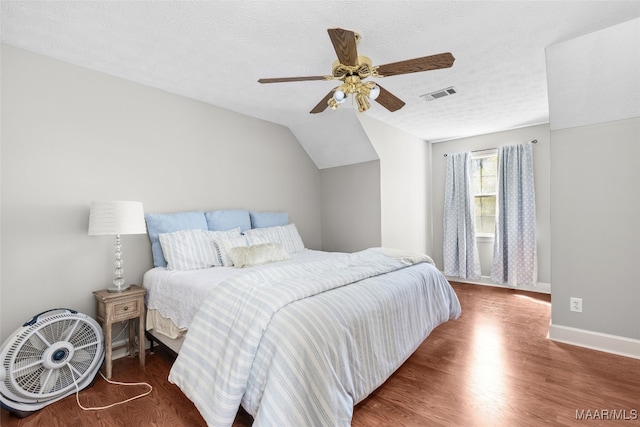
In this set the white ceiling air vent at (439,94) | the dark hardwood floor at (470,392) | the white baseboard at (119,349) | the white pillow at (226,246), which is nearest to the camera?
the dark hardwood floor at (470,392)

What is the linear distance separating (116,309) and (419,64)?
2.68m

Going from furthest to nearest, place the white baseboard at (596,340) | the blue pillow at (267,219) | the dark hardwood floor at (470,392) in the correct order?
1. the blue pillow at (267,219)
2. the white baseboard at (596,340)
3. the dark hardwood floor at (470,392)

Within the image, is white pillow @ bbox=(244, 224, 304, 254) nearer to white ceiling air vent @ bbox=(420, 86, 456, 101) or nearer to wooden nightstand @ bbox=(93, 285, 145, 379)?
wooden nightstand @ bbox=(93, 285, 145, 379)

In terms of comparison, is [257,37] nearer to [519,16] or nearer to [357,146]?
[519,16]

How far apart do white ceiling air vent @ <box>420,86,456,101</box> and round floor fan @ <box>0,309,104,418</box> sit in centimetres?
353

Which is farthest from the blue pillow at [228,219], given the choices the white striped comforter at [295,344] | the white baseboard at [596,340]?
the white baseboard at [596,340]

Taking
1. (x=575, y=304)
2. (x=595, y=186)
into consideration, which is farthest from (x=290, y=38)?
(x=575, y=304)

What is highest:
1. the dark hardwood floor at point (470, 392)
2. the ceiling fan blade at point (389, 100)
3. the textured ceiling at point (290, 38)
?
the textured ceiling at point (290, 38)

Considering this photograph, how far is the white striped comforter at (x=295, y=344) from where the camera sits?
137 cm

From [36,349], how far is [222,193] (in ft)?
6.50

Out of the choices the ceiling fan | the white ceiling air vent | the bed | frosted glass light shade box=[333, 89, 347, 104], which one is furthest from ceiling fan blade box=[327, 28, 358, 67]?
the white ceiling air vent

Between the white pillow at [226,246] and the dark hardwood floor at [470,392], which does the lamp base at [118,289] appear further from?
the white pillow at [226,246]

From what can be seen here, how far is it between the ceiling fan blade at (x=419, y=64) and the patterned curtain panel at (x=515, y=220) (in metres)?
3.32

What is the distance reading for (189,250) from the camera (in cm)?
264
